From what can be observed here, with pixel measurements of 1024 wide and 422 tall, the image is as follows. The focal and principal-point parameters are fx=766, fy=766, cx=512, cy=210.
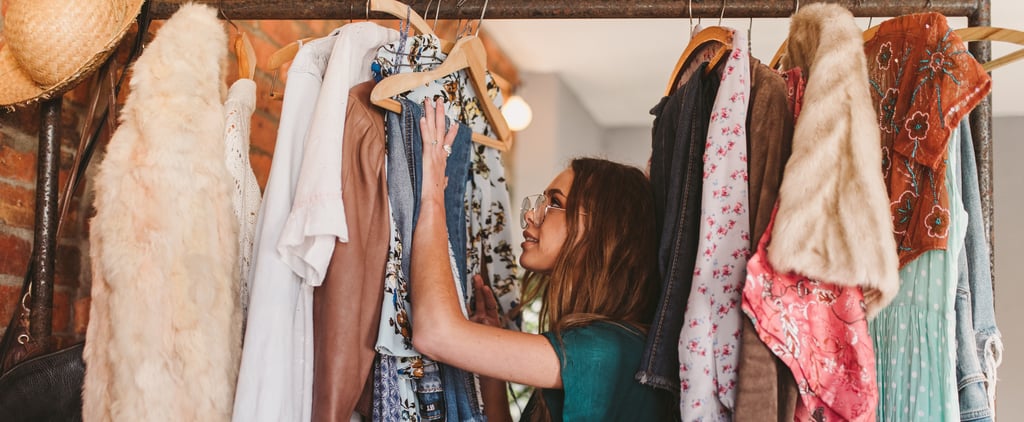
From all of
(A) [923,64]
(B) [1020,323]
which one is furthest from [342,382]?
(B) [1020,323]

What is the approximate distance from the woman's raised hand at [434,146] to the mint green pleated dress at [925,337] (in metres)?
0.75

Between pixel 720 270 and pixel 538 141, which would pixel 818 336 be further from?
pixel 538 141

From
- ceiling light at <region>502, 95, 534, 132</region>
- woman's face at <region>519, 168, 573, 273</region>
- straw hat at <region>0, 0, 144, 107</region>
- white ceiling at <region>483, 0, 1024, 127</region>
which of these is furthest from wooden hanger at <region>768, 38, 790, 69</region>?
ceiling light at <region>502, 95, 534, 132</region>

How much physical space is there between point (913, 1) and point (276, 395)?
1.24 m

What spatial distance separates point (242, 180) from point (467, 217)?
0.51m

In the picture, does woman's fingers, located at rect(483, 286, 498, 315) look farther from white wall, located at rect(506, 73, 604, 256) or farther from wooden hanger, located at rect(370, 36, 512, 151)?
white wall, located at rect(506, 73, 604, 256)

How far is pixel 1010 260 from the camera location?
541cm

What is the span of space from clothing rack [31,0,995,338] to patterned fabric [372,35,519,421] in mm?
96

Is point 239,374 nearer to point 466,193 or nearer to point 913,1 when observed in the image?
point 466,193

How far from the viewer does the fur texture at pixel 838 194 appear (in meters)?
→ 0.96

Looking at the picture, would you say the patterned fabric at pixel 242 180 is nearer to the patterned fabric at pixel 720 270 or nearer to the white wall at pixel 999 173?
the patterned fabric at pixel 720 270

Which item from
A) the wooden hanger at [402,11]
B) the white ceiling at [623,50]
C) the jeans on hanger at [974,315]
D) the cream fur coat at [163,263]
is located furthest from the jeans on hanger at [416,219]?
the white ceiling at [623,50]

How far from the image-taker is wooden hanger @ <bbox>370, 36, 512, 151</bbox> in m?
1.31

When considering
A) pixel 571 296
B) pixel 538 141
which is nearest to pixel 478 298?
pixel 571 296
